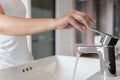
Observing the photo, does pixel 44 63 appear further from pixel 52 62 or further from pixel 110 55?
pixel 110 55

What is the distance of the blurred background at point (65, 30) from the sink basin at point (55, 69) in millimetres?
814

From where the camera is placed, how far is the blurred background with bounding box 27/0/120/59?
82.0 inches

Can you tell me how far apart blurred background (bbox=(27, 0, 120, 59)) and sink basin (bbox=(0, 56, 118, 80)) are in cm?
81

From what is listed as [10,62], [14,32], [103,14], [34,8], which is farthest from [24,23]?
[103,14]

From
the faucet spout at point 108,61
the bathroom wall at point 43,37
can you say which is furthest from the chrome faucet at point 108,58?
the bathroom wall at point 43,37

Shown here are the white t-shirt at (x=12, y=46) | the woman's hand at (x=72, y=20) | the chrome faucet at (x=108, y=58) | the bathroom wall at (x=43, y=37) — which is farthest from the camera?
the bathroom wall at (x=43, y=37)

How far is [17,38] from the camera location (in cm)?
92

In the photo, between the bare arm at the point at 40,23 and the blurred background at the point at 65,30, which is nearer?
the bare arm at the point at 40,23

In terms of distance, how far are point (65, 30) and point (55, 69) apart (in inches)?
53.2

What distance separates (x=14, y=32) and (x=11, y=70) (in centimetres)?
17

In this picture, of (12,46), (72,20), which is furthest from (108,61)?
(12,46)

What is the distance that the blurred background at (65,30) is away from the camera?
6.84ft

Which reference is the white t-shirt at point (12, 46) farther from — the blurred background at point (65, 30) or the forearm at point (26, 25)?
the blurred background at point (65, 30)

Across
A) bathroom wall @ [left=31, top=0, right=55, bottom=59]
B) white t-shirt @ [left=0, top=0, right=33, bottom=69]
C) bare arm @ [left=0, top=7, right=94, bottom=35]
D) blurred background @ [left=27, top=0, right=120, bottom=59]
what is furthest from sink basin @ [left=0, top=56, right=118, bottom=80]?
bathroom wall @ [left=31, top=0, right=55, bottom=59]
